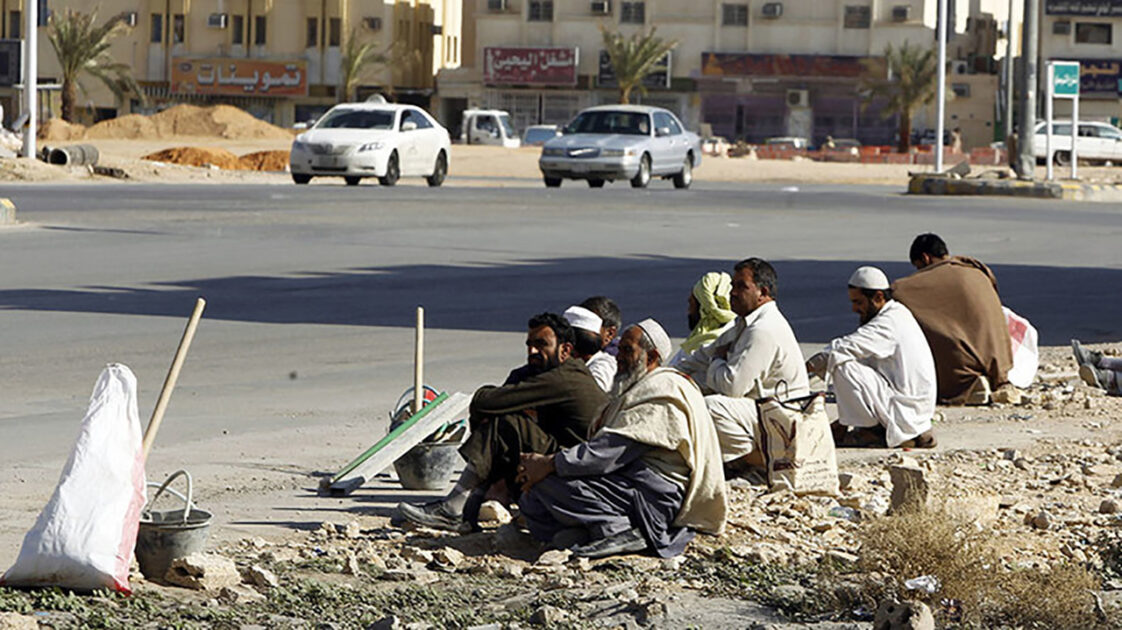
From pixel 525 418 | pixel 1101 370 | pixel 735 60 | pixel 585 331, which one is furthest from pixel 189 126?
pixel 525 418

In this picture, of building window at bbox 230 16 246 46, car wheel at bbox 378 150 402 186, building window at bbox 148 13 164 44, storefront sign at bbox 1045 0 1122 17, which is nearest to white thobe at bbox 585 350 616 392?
car wheel at bbox 378 150 402 186

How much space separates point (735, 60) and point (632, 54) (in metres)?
4.76

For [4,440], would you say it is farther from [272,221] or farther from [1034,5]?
[1034,5]

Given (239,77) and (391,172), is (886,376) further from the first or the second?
(239,77)

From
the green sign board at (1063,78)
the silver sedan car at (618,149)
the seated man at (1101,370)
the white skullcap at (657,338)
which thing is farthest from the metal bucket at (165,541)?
the green sign board at (1063,78)

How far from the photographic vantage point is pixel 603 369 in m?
8.41

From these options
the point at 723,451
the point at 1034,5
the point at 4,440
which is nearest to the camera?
the point at 723,451

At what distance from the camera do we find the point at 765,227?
86.9ft

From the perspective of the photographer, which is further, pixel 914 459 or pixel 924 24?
pixel 924 24

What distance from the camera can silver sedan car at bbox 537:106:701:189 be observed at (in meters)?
35.2

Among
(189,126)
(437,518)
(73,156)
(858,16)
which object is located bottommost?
(437,518)

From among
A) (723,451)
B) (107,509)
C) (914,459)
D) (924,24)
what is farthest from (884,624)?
(924,24)

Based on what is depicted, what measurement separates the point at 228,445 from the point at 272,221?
15.3 metres

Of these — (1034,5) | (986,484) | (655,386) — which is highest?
(1034,5)
